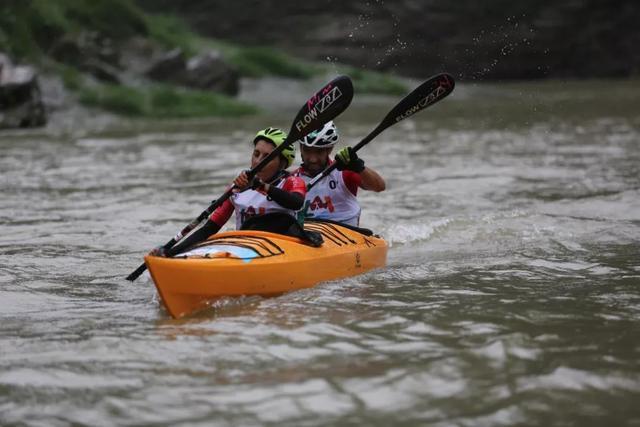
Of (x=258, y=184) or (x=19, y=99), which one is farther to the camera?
(x=19, y=99)

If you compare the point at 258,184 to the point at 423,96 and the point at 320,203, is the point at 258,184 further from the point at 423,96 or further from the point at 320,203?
the point at 423,96

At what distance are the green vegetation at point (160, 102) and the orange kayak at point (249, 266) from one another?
13041 mm

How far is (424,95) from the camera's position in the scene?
773cm

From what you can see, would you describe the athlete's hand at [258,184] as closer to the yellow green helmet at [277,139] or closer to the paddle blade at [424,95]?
the yellow green helmet at [277,139]

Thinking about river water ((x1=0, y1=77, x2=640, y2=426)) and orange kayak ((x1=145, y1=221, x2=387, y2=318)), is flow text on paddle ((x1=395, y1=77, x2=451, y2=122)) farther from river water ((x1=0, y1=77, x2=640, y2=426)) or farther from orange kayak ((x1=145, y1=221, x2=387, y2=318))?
orange kayak ((x1=145, y1=221, x2=387, y2=318))

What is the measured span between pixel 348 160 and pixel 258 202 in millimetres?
740

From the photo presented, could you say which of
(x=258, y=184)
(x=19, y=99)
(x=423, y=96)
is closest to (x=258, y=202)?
(x=258, y=184)

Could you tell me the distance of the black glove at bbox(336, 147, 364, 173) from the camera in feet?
21.7

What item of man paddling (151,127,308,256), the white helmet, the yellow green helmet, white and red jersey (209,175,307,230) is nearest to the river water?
man paddling (151,127,308,256)

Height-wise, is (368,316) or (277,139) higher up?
(277,139)

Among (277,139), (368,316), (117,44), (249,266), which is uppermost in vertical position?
(117,44)

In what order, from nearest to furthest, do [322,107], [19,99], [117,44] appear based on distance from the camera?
1. [322,107]
2. [19,99]
3. [117,44]

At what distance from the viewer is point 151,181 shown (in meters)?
11.6

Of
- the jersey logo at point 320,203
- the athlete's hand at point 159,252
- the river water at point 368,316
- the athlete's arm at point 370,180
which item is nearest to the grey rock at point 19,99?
the river water at point 368,316
